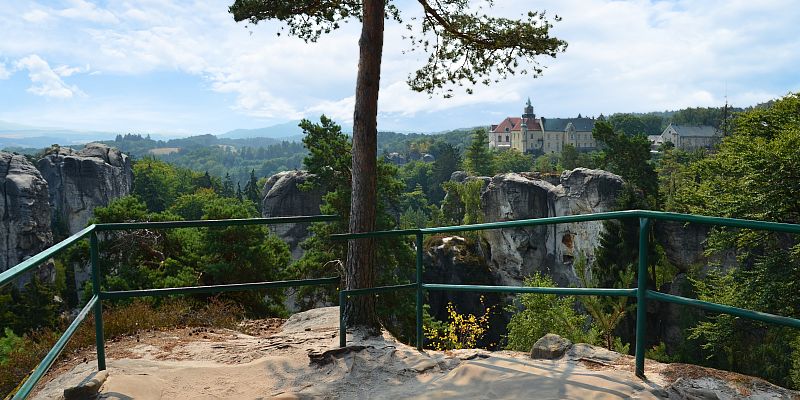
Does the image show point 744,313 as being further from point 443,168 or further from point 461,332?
point 443,168

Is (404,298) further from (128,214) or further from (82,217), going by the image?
(82,217)

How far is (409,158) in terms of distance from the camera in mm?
165125

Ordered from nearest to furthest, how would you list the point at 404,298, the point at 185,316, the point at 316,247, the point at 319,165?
the point at 185,316, the point at 404,298, the point at 316,247, the point at 319,165

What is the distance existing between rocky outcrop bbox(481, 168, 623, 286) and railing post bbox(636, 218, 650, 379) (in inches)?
1331

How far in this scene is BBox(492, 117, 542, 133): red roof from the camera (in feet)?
429

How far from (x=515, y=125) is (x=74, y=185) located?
10333 cm

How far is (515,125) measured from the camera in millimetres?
137375

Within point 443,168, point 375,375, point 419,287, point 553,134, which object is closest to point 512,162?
point 443,168

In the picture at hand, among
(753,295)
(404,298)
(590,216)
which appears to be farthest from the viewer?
(404,298)

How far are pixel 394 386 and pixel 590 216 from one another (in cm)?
181

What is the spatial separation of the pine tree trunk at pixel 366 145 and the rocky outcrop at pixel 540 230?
3196cm

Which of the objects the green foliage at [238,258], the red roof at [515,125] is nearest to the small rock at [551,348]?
the green foliage at [238,258]

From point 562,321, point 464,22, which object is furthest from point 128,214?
point 562,321

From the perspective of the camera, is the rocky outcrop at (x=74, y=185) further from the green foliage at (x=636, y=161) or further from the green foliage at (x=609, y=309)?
the green foliage at (x=636, y=161)
